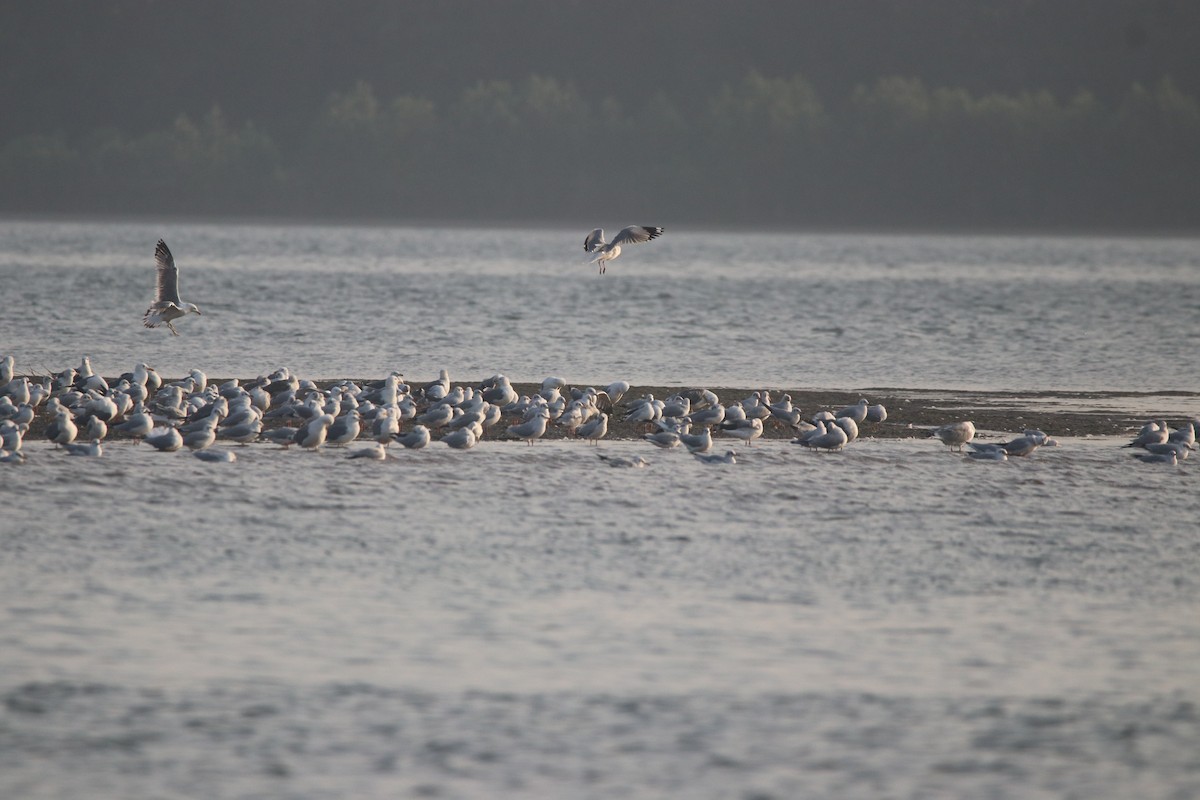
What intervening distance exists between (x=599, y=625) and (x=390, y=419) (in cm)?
803

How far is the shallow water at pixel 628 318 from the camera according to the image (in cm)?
3141

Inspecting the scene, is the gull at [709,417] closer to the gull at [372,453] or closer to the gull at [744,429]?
the gull at [744,429]

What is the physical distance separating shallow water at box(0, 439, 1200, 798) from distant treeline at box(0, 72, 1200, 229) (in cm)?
14388

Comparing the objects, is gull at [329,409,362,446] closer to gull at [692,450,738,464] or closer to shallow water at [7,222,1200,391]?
gull at [692,450,738,464]

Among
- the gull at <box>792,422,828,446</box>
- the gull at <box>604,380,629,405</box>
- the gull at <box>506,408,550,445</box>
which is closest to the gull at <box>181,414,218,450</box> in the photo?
the gull at <box>506,408,550,445</box>

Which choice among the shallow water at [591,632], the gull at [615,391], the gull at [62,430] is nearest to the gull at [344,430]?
the shallow water at [591,632]

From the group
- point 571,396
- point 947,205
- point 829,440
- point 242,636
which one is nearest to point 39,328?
point 571,396

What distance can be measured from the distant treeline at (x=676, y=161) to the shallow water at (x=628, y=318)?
6611cm

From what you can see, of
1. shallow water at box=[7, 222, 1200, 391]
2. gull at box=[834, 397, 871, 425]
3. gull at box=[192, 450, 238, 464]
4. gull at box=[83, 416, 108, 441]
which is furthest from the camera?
shallow water at box=[7, 222, 1200, 391]

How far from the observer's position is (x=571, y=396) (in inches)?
981

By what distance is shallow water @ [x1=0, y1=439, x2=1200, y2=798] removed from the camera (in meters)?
9.91

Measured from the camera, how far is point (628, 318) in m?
46.2

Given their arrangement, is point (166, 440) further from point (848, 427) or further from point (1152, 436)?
point (1152, 436)

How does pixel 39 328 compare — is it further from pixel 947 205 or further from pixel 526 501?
pixel 947 205
